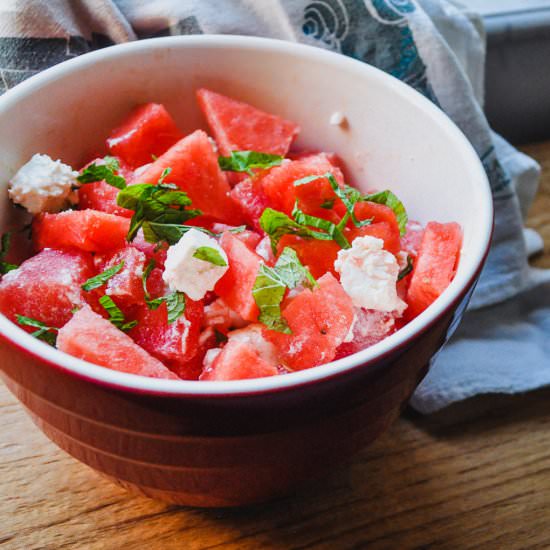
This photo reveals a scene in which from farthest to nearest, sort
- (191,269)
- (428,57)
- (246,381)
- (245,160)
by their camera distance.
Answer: (428,57), (245,160), (191,269), (246,381)

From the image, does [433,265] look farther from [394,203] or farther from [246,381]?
[246,381]

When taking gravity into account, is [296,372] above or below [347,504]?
above

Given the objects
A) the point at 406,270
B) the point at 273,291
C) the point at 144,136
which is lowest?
the point at 406,270

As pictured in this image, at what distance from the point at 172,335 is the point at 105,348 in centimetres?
10

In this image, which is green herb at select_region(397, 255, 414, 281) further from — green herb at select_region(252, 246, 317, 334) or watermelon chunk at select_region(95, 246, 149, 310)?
watermelon chunk at select_region(95, 246, 149, 310)

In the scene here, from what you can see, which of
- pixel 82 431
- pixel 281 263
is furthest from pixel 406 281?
pixel 82 431

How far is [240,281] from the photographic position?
1.00 metres

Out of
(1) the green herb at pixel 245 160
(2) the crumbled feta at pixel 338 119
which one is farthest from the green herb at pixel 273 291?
(2) the crumbled feta at pixel 338 119

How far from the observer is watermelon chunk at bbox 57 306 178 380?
86cm

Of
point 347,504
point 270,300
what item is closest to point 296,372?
point 270,300

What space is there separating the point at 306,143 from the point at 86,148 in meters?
0.37

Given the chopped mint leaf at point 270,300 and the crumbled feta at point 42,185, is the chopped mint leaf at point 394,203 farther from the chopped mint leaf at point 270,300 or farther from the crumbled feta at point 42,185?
the crumbled feta at point 42,185

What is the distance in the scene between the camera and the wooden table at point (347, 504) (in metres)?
1.08

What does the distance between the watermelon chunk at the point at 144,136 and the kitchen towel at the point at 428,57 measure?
20 centimetres
